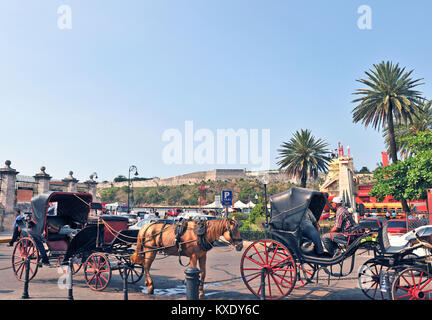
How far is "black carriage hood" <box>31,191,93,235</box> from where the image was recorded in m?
9.97

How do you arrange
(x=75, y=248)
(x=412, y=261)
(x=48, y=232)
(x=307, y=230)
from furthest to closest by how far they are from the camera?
(x=48, y=232) < (x=75, y=248) < (x=307, y=230) < (x=412, y=261)

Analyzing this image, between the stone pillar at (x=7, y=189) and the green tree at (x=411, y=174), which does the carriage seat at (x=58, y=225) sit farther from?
the green tree at (x=411, y=174)

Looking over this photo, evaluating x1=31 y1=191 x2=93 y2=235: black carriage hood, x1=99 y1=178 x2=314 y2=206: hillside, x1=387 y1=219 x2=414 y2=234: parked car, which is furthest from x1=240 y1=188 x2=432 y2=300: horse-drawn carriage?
x1=99 y1=178 x2=314 y2=206: hillside

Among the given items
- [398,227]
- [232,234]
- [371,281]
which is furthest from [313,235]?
[398,227]

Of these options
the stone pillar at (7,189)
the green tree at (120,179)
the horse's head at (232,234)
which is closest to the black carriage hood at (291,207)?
the horse's head at (232,234)

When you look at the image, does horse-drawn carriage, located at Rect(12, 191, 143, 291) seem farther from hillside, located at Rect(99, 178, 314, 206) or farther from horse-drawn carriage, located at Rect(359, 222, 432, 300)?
hillside, located at Rect(99, 178, 314, 206)

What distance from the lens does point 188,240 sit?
28.5 ft

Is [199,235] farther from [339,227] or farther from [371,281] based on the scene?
[371,281]

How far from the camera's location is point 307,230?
7926 millimetres

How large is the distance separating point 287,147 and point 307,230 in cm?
3072

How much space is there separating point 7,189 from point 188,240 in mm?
24379
